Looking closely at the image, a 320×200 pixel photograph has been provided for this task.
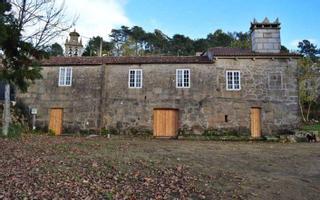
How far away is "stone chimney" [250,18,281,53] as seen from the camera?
23.2 m

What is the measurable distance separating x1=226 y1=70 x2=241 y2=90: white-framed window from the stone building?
0.22ft

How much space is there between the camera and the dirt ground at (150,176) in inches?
279

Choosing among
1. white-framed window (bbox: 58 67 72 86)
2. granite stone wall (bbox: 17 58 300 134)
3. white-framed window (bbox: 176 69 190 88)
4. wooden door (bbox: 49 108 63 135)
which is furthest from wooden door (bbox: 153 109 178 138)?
wooden door (bbox: 49 108 63 135)

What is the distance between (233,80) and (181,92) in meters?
3.74

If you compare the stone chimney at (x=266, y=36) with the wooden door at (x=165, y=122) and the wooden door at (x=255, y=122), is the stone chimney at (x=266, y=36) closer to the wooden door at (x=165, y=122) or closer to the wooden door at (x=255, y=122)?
the wooden door at (x=255, y=122)

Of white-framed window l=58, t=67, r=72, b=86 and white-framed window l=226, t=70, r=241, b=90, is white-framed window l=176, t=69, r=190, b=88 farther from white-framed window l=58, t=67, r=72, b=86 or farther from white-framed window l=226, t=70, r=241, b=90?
white-framed window l=58, t=67, r=72, b=86

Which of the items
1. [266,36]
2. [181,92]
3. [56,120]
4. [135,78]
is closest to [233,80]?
[181,92]

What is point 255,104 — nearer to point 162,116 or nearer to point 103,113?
point 162,116

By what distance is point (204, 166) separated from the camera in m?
10.3

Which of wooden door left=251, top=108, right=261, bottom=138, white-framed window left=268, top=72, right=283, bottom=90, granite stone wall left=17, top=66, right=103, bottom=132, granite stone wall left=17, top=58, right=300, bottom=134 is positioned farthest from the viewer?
granite stone wall left=17, top=66, right=103, bottom=132

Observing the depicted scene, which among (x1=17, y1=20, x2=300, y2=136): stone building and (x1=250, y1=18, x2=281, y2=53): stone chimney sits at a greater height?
(x1=250, y1=18, x2=281, y2=53): stone chimney

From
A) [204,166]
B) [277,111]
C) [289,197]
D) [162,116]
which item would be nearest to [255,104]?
[277,111]

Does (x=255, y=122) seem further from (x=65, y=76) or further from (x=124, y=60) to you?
(x=65, y=76)

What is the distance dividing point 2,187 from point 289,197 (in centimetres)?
642
